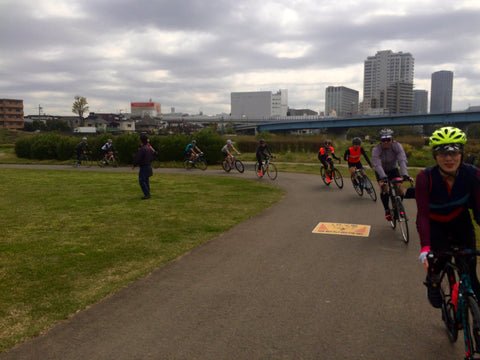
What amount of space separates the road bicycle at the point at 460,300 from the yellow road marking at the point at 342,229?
4.18 metres

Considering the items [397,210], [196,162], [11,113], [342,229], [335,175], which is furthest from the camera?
[11,113]

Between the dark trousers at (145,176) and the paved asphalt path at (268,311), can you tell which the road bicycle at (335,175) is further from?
the paved asphalt path at (268,311)

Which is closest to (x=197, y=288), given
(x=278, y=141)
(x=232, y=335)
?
(x=232, y=335)

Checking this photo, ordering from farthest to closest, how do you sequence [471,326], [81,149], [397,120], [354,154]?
[397,120]
[81,149]
[354,154]
[471,326]

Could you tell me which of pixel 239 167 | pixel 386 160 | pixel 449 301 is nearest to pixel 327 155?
pixel 386 160

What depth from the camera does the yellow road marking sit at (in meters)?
7.73

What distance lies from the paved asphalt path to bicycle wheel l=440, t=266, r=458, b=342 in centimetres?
14

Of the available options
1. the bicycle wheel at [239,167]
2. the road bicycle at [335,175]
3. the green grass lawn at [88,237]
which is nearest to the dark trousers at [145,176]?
the green grass lawn at [88,237]

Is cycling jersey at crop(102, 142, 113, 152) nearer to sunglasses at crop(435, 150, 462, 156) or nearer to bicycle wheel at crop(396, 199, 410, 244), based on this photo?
bicycle wheel at crop(396, 199, 410, 244)

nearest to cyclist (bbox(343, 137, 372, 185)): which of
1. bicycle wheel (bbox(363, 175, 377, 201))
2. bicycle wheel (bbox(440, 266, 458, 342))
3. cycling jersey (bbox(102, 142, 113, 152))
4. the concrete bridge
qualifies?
bicycle wheel (bbox(363, 175, 377, 201))

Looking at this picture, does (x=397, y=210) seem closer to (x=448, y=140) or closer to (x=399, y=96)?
(x=448, y=140)

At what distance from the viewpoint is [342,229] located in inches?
317

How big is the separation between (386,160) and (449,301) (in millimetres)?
5138

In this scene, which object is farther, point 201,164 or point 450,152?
point 201,164
